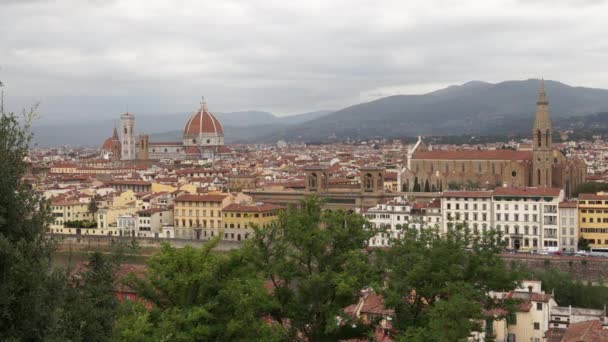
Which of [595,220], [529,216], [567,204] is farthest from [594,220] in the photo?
[529,216]

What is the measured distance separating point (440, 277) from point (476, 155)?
48.3 metres

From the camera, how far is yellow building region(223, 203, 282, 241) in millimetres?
47656

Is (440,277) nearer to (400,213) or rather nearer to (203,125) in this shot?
(400,213)

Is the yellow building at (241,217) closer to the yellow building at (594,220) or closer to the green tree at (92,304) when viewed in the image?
the yellow building at (594,220)

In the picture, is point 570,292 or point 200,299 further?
point 570,292

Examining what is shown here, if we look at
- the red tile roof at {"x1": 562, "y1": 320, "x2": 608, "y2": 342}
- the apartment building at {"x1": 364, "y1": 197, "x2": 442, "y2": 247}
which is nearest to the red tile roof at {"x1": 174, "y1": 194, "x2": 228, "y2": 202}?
the apartment building at {"x1": 364, "y1": 197, "x2": 442, "y2": 247}

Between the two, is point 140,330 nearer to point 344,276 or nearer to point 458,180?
point 344,276

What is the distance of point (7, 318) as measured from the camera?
7480 mm

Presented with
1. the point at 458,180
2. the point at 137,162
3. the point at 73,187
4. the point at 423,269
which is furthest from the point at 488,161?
the point at 137,162

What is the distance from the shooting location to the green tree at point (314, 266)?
1291 centimetres

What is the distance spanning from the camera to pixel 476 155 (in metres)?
60.2

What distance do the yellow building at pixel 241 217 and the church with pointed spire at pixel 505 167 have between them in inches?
528

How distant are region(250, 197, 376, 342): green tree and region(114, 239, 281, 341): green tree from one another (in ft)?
2.17

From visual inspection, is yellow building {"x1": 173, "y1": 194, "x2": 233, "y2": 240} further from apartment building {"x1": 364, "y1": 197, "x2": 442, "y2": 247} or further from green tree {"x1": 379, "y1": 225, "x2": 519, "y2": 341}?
green tree {"x1": 379, "y1": 225, "x2": 519, "y2": 341}
